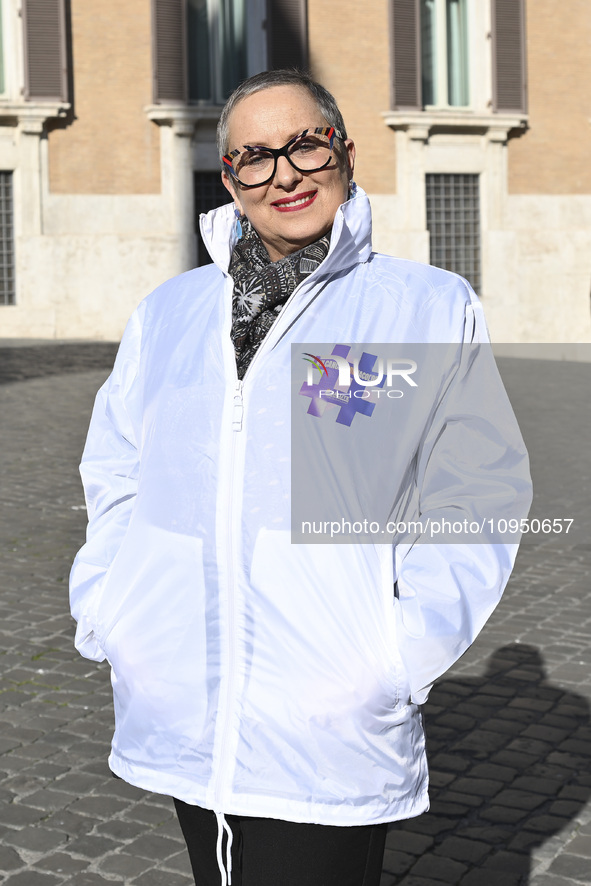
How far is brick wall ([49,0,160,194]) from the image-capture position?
22094 millimetres

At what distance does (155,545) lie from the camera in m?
1.95

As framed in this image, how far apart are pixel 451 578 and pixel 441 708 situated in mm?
2928

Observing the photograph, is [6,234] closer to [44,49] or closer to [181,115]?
[44,49]

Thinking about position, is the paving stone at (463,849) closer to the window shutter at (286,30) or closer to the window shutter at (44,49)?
the window shutter at (44,49)

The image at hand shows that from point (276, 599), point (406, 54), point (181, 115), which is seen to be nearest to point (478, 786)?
point (276, 599)

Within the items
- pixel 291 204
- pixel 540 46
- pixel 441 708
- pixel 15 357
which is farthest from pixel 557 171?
pixel 291 204

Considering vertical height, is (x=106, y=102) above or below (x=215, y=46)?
below

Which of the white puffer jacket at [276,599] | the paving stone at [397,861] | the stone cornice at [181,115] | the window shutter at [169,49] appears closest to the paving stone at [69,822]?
the paving stone at [397,861]

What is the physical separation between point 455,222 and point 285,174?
23826mm

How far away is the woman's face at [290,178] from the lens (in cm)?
205

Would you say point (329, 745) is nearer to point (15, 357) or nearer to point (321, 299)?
point (321, 299)

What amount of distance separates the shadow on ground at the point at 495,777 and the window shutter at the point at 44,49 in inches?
736

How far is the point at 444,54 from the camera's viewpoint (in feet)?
81.9

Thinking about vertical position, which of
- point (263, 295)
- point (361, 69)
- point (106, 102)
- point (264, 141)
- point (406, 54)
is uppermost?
point (406, 54)
